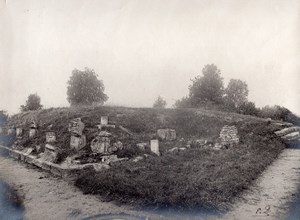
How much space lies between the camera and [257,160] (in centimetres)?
995

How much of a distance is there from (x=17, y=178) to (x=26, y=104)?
1234 inches

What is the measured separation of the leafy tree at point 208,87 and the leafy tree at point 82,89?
13.1 m

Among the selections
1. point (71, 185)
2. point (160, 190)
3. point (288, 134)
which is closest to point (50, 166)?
point (71, 185)

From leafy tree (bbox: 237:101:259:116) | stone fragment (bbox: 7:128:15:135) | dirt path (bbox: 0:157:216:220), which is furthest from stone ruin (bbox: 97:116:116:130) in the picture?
leafy tree (bbox: 237:101:259:116)

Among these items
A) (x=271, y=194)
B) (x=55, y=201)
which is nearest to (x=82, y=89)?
(x=55, y=201)

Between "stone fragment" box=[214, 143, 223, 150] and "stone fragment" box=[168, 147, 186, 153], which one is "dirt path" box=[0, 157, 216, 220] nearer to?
"stone fragment" box=[168, 147, 186, 153]

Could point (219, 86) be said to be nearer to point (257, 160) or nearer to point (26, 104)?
point (257, 160)

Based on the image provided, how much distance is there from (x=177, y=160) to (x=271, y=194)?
391 centimetres

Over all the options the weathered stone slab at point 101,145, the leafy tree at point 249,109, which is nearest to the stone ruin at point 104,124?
the weathered stone slab at point 101,145

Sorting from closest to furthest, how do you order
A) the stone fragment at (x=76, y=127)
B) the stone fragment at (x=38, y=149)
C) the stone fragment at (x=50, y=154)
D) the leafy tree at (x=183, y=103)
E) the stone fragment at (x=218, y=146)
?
the stone fragment at (x=50, y=154) → the stone fragment at (x=218, y=146) → the stone fragment at (x=76, y=127) → the stone fragment at (x=38, y=149) → the leafy tree at (x=183, y=103)

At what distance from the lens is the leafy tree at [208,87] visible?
32.3 meters

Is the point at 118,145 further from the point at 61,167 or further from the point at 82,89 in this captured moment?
the point at 82,89

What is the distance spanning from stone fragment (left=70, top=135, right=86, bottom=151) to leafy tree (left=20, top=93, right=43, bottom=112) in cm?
2834

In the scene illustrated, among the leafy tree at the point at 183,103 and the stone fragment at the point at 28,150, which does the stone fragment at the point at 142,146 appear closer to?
the stone fragment at the point at 28,150
